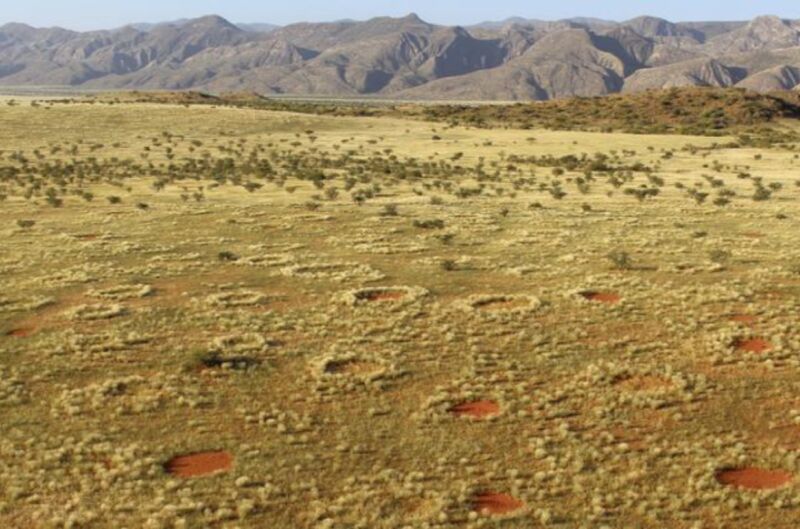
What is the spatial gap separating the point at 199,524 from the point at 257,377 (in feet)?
21.6

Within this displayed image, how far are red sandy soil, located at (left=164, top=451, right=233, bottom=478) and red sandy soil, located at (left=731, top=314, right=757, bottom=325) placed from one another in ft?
52.1

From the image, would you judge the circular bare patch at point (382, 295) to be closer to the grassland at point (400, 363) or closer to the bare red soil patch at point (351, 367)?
the grassland at point (400, 363)

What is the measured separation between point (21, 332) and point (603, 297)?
706 inches

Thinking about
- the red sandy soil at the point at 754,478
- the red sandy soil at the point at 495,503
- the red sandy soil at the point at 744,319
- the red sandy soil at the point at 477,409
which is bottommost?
the red sandy soil at the point at 495,503

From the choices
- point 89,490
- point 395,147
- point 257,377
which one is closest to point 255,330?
point 257,377

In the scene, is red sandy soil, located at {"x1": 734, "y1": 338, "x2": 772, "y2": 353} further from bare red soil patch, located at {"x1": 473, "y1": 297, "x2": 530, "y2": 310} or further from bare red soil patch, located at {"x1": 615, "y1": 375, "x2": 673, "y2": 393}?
bare red soil patch, located at {"x1": 473, "y1": 297, "x2": 530, "y2": 310}

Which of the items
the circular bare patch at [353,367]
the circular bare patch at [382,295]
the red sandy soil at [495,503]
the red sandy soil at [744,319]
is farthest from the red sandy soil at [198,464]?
the red sandy soil at [744,319]

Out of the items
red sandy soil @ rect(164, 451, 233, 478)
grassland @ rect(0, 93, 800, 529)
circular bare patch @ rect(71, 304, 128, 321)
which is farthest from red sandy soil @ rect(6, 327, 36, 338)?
red sandy soil @ rect(164, 451, 233, 478)

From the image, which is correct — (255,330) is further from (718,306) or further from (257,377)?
(718,306)

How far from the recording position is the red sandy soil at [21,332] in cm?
2355

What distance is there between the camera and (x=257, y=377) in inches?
811

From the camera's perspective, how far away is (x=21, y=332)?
23875 mm

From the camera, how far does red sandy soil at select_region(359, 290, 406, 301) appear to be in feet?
89.5

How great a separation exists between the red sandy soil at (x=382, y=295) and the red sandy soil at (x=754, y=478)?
13.2 metres
